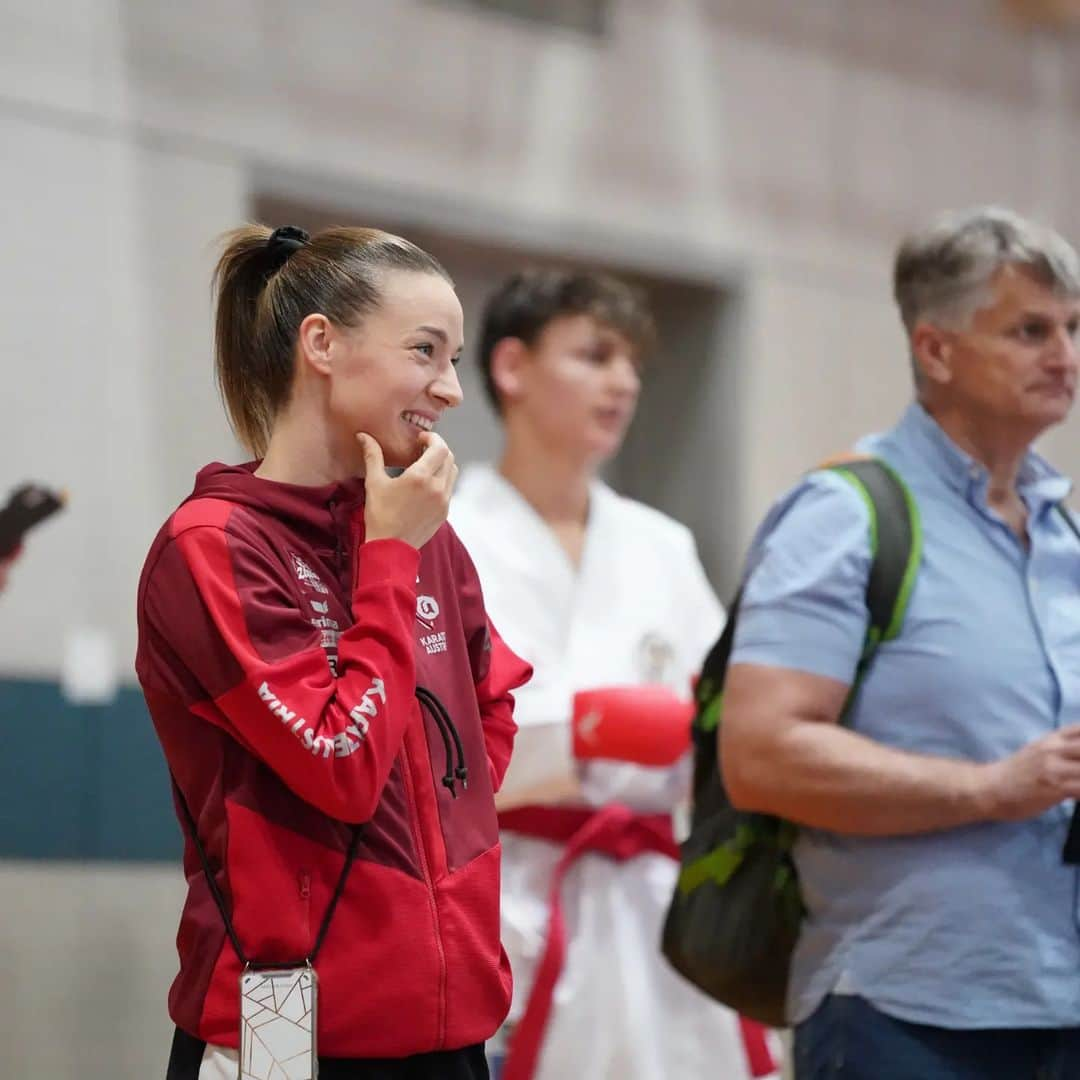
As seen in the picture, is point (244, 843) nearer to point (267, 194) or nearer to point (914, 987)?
point (914, 987)

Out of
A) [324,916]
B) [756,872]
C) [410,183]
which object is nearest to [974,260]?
[756,872]

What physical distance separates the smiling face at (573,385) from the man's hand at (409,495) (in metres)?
1.63

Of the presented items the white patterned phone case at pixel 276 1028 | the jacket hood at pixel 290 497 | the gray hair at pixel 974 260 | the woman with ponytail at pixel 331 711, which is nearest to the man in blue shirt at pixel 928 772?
the gray hair at pixel 974 260

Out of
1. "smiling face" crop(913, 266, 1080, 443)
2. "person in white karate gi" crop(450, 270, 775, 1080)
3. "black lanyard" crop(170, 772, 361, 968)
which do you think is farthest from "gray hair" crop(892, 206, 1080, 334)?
"black lanyard" crop(170, 772, 361, 968)

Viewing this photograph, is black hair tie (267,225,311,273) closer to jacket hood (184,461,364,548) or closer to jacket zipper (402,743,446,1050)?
jacket hood (184,461,364,548)

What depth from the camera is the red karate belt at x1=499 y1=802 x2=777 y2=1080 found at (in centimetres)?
273

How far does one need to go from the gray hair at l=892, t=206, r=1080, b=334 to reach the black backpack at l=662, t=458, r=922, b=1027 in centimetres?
25

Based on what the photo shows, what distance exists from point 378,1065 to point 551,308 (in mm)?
1956

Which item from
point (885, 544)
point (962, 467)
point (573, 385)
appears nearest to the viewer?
point (885, 544)

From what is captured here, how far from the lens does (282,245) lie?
60.1 inches

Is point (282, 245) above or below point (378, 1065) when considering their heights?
above

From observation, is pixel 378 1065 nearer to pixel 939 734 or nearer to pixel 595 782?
pixel 939 734

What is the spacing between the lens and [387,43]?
3689 millimetres

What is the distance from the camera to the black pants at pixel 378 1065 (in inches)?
52.7
